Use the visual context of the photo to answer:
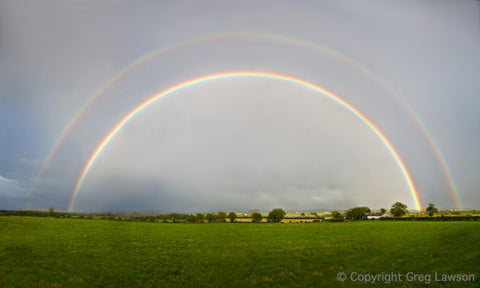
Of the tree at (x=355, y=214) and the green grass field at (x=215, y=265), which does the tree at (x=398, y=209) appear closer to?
the tree at (x=355, y=214)

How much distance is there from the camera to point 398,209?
6206 inches

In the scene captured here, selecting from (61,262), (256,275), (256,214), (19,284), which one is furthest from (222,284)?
(256,214)

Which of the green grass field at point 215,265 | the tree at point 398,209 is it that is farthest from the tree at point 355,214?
the green grass field at point 215,265

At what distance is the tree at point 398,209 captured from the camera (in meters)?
156

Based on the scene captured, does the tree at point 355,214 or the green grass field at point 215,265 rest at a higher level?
the green grass field at point 215,265

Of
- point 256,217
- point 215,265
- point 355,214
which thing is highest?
point 215,265

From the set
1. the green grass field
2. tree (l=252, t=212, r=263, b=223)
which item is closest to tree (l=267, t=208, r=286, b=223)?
tree (l=252, t=212, r=263, b=223)

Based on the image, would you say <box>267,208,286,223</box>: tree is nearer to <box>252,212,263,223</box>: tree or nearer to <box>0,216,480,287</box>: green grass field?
<box>252,212,263,223</box>: tree

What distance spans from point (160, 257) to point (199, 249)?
6053mm

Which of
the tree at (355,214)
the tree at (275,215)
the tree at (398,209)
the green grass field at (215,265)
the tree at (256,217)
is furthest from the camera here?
the tree at (398,209)

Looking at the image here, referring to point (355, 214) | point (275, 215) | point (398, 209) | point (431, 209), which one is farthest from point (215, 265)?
point (431, 209)

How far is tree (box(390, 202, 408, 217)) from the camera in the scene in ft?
511

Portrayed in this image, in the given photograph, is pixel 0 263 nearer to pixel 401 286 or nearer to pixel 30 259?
pixel 30 259

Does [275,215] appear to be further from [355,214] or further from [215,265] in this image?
[215,265]
